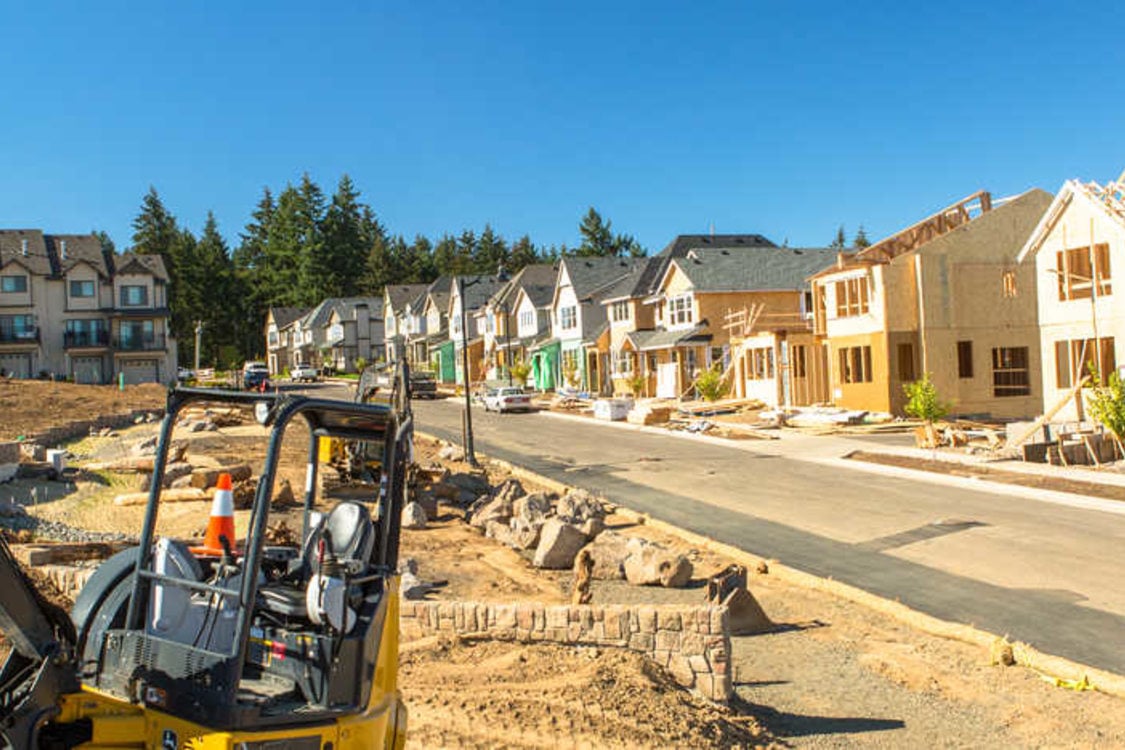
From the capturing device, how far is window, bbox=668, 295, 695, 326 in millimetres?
52656

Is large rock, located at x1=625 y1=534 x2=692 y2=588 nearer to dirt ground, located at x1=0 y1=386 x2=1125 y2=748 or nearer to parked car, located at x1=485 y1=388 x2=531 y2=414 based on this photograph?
dirt ground, located at x1=0 y1=386 x2=1125 y2=748

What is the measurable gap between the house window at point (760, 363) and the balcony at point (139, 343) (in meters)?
47.7

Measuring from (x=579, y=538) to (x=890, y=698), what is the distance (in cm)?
682

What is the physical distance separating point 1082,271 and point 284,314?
100796mm

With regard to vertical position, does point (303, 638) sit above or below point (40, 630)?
below

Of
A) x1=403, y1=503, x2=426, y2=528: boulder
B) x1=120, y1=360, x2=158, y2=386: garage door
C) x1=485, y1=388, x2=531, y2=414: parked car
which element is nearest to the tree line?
x1=120, y1=360, x2=158, y2=386: garage door

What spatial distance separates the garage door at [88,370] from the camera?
7241 cm

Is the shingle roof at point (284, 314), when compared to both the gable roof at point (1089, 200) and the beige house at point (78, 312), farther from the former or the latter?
the gable roof at point (1089, 200)

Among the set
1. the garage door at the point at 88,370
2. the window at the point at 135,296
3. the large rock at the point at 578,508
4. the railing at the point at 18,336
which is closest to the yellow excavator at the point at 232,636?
the large rock at the point at 578,508

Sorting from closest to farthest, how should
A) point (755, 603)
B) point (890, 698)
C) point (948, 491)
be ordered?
point (890, 698)
point (755, 603)
point (948, 491)

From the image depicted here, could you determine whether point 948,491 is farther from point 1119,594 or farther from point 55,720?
point 55,720

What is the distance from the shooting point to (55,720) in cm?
422

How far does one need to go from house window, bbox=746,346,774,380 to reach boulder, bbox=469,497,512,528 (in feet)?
90.8

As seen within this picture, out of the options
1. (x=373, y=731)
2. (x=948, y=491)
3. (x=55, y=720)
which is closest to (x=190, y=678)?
(x=55, y=720)
